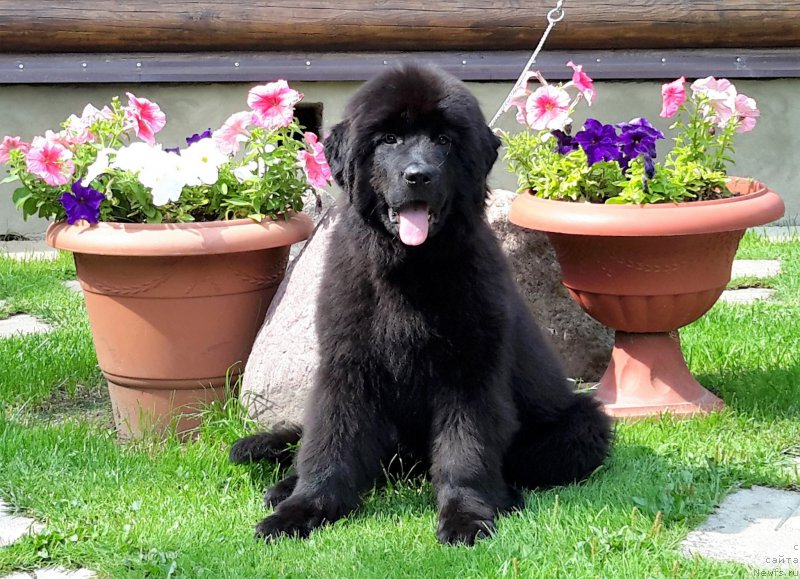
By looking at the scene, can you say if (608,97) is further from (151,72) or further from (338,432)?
(338,432)

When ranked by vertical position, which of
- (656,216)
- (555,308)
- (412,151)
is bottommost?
(555,308)

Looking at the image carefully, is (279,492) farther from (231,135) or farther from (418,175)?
(231,135)

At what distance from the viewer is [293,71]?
6.67 meters

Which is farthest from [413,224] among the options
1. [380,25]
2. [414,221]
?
[380,25]

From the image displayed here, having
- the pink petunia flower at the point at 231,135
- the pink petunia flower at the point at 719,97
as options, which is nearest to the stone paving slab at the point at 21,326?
the pink petunia flower at the point at 231,135

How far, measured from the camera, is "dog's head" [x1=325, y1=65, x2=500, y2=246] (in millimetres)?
2896

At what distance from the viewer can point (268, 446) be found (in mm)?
3428

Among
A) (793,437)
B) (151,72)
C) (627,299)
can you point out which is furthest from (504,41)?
(793,437)

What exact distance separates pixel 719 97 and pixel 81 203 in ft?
7.94

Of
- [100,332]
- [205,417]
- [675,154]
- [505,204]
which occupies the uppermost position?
[675,154]


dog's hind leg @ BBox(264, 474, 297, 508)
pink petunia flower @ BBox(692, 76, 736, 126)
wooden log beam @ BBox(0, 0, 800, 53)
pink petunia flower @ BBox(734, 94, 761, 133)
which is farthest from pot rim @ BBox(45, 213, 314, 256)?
wooden log beam @ BBox(0, 0, 800, 53)

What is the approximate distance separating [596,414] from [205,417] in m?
1.39

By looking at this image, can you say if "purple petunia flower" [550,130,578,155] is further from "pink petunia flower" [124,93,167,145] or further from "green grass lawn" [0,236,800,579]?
"pink petunia flower" [124,93,167,145]

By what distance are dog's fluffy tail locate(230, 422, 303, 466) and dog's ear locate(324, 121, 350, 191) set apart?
90cm
